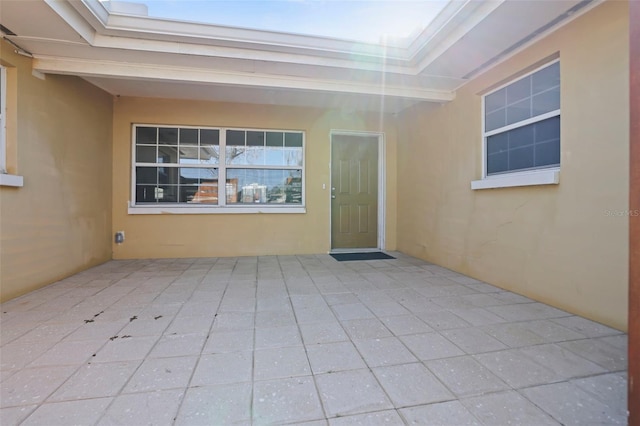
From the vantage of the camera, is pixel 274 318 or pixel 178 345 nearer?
pixel 178 345

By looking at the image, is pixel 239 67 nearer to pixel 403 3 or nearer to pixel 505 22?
pixel 403 3

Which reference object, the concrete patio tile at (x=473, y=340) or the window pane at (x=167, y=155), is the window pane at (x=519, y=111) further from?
the window pane at (x=167, y=155)

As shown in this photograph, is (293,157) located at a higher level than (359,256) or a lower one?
higher

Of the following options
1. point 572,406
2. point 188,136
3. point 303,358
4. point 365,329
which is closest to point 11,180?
point 188,136

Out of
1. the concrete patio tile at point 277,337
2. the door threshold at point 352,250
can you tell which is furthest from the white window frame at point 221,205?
the concrete patio tile at point 277,337

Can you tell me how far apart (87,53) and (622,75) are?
A: 4.57 m

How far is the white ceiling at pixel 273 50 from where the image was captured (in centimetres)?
236

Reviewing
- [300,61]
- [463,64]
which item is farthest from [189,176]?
[463,64]

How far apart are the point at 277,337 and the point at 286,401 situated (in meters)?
0.62

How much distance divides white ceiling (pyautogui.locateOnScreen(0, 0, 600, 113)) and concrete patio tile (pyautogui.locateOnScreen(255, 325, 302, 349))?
2.67 m

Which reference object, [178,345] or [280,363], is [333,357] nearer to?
[280,363]

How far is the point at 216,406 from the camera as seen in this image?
1.27 m

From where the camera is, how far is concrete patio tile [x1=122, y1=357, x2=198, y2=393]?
1401mm

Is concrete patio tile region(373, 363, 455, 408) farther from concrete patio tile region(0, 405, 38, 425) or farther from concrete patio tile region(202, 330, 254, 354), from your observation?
concrete patio tile region(0, 405, 38, 425)
